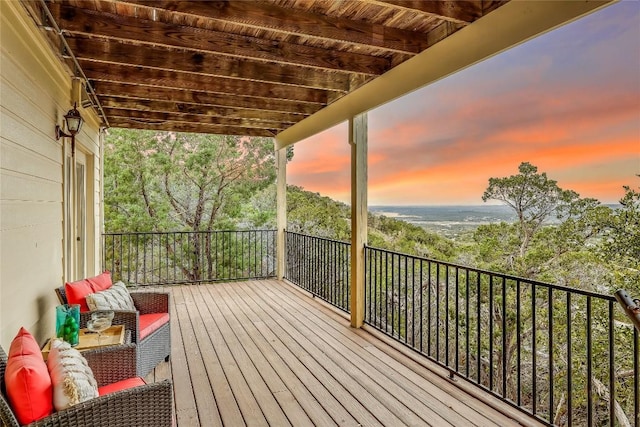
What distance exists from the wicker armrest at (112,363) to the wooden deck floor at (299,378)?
526mm

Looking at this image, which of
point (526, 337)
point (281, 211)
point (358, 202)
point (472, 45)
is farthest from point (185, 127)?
Result: point (526, 337)

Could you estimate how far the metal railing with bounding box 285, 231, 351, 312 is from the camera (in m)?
5.04

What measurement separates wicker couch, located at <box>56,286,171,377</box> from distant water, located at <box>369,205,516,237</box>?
14.2ft

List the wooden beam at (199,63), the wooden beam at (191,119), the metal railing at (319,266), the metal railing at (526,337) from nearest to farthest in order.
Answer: the metal railing at (526,337)
the wooden beam at (199,63)
the metal railing at (319,266)
the wooden beam at (191,119)

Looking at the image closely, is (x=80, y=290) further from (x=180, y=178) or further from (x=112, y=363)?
(x=180, y=178)

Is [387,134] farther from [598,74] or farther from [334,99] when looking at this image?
[598,74]

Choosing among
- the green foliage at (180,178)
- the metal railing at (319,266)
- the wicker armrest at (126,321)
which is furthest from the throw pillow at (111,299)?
the green foliage at (180,178)

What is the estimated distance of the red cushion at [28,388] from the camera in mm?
1275

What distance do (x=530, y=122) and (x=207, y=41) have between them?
3862mm

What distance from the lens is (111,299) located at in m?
2.92

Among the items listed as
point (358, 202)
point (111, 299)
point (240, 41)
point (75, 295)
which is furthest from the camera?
point (358, 202)

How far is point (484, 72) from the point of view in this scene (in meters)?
5.20

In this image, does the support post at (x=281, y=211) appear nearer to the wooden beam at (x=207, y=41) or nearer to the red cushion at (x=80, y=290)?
the wooden beam at (x=207, y=41)

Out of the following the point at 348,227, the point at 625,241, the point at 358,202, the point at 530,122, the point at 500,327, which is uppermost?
the point at 530,122
